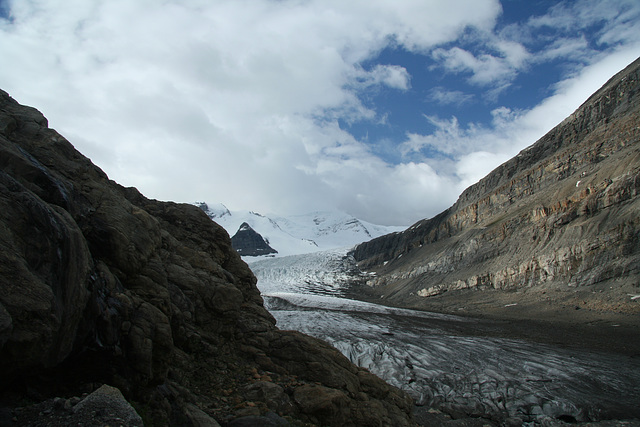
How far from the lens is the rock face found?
16.5ft

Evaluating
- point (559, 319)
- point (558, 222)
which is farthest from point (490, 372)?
point (558, 222)

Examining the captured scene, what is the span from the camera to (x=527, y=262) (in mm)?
50469

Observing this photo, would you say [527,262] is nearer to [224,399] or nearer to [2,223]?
[224,399]

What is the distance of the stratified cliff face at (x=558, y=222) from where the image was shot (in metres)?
40.4

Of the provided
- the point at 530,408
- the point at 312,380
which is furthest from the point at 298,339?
the point at 530,408

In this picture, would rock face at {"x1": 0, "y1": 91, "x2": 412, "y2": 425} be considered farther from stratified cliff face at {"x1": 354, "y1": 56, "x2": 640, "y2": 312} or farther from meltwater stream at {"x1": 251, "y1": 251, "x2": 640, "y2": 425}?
stratified cliff face at {"x1": 354, "y1": 56, "x2": 640, "y2": 312}

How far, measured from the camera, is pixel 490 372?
60.8 ft

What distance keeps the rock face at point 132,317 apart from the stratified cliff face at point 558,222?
3758cm

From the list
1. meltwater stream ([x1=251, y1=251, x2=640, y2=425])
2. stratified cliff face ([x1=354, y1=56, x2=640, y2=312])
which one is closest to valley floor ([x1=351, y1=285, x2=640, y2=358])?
stratified cliff face ([x1=354, y1=56, x2=640, y2=312])

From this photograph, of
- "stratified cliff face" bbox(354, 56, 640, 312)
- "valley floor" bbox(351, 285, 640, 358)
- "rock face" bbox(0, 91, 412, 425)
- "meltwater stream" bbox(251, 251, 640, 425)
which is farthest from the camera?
"stratified cliff face" bbox(354, 56, 640, 312)

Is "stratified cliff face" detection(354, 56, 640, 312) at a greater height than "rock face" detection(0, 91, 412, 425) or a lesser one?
greater

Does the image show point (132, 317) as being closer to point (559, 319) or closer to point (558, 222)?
point (559, 319)

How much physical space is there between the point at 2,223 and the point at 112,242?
2.91 m

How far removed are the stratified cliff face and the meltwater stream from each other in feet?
60.7
